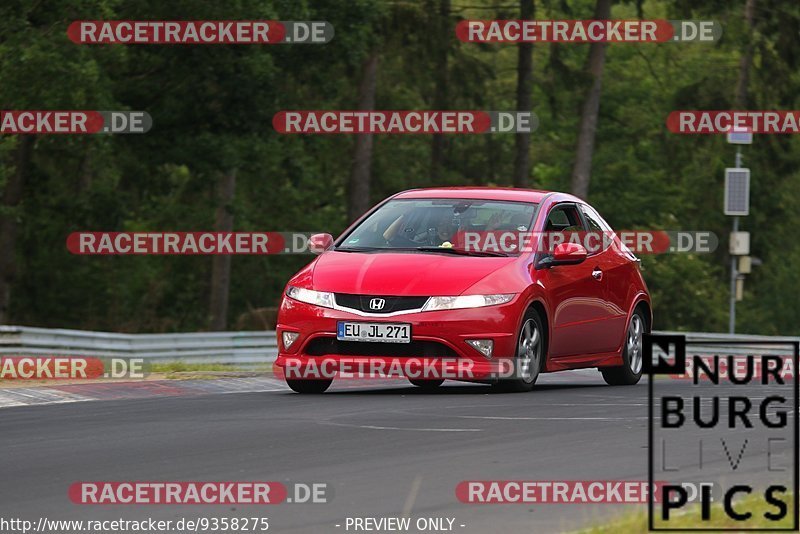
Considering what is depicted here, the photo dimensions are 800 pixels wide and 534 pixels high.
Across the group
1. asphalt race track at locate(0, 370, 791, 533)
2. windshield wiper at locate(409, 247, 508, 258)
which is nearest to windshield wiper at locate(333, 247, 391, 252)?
windshield wiper at locate(409, 247, 508, 258)

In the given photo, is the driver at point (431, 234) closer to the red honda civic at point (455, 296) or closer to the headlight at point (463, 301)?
the red honda civic at point (455, 296)

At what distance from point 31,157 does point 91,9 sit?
833cm

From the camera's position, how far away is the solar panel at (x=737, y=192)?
1465 inches

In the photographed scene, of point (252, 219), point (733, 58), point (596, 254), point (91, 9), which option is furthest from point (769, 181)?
point (596, 254)

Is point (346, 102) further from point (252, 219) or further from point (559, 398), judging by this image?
point (559, 398)

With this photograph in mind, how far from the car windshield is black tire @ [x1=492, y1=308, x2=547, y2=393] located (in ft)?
2.71

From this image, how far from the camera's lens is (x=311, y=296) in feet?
44.8

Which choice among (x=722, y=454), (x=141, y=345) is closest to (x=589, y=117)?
(x=141, y=345)

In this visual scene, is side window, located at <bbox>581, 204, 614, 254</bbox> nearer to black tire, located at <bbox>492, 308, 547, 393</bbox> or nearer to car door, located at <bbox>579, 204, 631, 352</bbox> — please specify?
car door, located at <bbox>579, 204, 631, 352</bbox>

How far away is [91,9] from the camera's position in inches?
1298

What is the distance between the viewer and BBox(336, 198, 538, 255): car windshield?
561 inches

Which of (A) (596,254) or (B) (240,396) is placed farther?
(A) (596,254)

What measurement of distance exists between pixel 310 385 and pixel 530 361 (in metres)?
1.78

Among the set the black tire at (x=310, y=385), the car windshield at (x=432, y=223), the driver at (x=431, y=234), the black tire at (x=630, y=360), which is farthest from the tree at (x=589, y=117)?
the black tire at (x=310, y=385)
